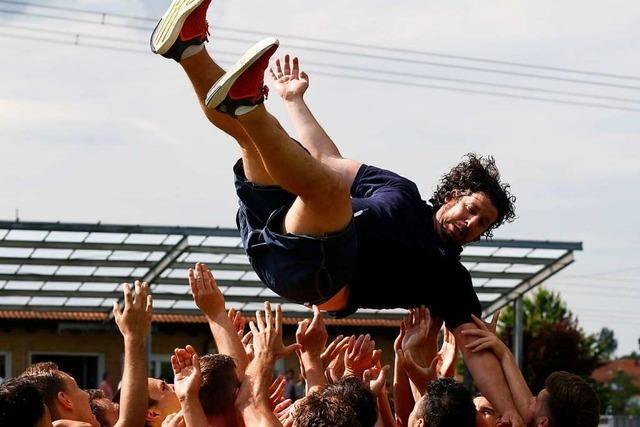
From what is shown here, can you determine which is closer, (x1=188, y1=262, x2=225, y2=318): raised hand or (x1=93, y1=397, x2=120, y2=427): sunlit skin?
(x1=188, y1=262, x2=225, y2=318): raised hand

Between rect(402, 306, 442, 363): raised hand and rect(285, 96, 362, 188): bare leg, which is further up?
rect(285, 96, 362, 188): bare leg

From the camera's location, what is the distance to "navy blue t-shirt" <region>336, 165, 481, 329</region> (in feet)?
21.4

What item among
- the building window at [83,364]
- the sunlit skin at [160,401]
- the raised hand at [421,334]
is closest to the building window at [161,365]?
the building window at [83,364]

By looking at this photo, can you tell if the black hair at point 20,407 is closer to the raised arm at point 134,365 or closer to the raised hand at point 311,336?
the raised arm at point 134,365

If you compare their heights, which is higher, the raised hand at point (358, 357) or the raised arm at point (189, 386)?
the raised hand at point (358, 357)

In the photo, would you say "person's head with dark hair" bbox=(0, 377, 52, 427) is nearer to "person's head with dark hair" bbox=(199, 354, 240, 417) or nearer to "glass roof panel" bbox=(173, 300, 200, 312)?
"person's head with dark hair" bbox=(199, 354, 240, 417)

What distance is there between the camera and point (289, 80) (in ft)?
22.2

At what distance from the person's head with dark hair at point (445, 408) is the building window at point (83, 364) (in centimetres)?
2514

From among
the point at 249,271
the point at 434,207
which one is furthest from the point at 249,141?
the point at 249,271

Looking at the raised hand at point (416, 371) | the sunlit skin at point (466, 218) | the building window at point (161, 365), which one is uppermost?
the building window at point (161, 365)

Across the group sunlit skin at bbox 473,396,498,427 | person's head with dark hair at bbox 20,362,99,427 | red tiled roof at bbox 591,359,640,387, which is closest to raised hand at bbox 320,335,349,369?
sunlit skin at bbox 473,396,498,427

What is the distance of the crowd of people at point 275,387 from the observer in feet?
18.4

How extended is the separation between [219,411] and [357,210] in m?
1.13

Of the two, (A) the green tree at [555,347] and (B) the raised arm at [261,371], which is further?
(A) the green tree at [555,347]
